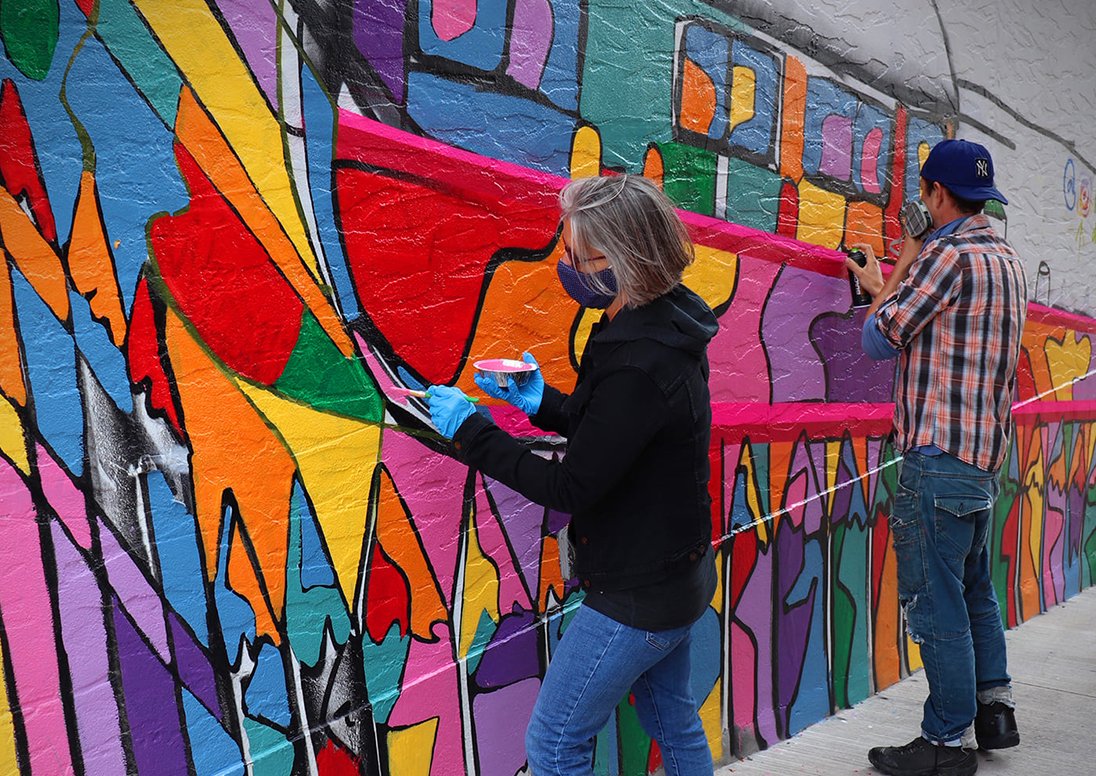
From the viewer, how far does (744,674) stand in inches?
150

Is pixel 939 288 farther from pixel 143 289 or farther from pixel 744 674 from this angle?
pixel 143 289

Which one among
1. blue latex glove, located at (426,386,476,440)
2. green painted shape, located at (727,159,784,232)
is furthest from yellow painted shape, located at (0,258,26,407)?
green painted shape, located at (727,159,784,232)

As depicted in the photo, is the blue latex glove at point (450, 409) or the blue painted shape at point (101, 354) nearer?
the blue painted shape at point (101, 354)

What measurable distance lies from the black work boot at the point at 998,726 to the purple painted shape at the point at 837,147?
6.89ft

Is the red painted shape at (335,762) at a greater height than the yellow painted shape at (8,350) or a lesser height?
lesser

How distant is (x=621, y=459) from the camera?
2125mm

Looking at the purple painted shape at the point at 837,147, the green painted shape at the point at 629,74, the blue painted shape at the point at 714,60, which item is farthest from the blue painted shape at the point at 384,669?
the purple painted shape at the point at 837,147

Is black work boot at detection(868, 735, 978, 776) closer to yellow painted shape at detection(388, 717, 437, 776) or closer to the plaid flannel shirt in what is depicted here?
the plaid flannel shirt

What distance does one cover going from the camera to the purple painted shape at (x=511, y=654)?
2926 mm

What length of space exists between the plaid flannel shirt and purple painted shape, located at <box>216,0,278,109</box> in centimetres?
209

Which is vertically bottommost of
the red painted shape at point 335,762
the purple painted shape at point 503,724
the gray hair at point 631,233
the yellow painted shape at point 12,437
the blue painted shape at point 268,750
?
the purple painted shape at point 503,724

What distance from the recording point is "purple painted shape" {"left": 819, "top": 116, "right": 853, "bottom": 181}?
4141 mm

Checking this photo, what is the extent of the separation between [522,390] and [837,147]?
2237 mm

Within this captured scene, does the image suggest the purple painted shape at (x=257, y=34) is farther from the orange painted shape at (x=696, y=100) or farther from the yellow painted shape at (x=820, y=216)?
the yellow painted shape at (x=820, y=216)
